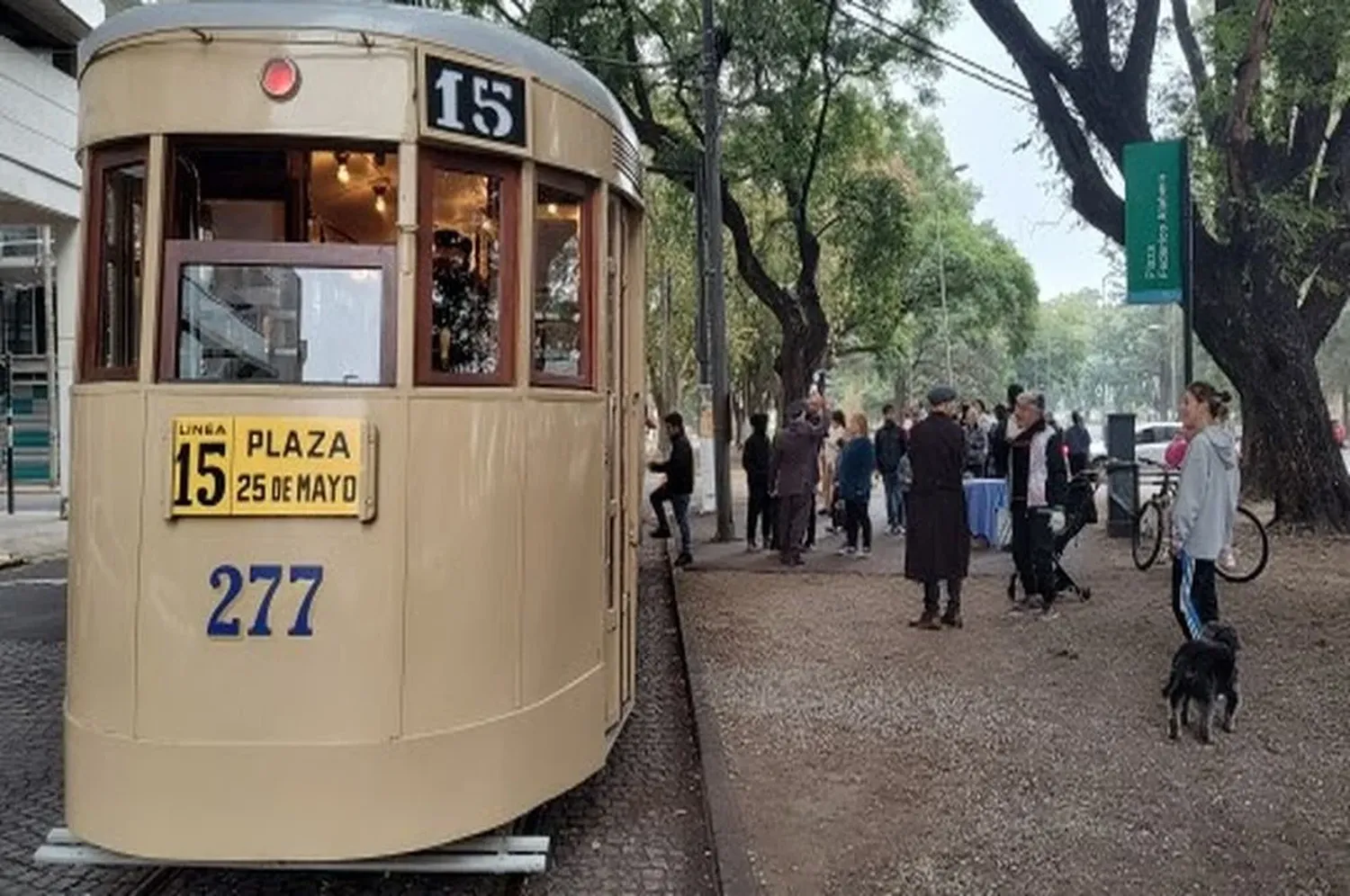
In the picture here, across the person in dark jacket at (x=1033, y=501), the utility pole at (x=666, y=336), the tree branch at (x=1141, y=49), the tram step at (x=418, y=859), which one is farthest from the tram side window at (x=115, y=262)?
the utility pole at (x=666, y=336)

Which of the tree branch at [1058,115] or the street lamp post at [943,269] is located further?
the street lamp post at [943,269]

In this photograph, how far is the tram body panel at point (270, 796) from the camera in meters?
3.50

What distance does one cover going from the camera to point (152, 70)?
3.64 meters

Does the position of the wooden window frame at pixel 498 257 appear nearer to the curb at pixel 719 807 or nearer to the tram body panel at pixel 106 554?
the tram body panel at pixel 106 554

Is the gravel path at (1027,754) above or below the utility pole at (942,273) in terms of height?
below

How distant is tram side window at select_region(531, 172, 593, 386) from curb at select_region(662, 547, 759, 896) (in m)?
1.91

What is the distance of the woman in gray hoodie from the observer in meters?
6.48

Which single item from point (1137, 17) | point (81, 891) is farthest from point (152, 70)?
point (1137, 17)

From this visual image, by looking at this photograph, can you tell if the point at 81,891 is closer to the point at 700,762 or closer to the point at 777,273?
the point at 700,762

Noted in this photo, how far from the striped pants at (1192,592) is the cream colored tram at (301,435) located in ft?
13.8

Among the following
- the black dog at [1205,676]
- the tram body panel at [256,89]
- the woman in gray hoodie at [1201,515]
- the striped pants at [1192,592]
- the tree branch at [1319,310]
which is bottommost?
the black dog at [1205,676]

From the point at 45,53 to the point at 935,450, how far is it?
18023mm

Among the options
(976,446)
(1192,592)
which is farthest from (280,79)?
(976,446)

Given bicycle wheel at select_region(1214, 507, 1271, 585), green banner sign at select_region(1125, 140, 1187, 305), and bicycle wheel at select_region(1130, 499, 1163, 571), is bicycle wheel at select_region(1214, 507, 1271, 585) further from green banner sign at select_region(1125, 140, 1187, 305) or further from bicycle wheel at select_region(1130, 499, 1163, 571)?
green banner sign at select_region(1125, 140, 1187, 305)
